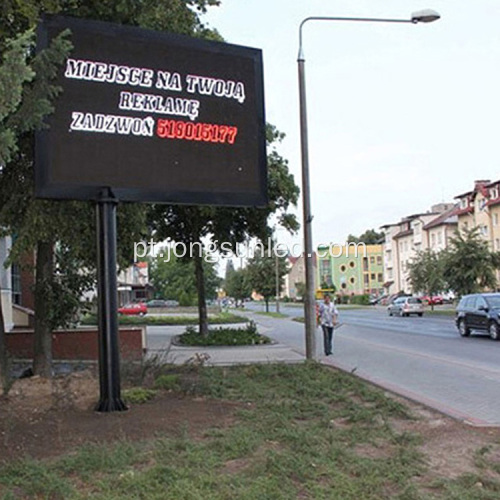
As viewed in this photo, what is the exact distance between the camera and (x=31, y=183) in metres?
10.6

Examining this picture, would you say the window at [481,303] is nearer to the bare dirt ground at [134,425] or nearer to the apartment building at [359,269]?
the bare dirt ground at [134,425]

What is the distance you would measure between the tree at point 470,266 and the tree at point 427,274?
32.2 ft

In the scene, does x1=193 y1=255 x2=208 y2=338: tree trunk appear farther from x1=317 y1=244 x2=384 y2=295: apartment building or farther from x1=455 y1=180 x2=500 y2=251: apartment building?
x1=317 y1=244 x2=384 y2=295: apartment building

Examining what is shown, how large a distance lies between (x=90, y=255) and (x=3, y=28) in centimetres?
394

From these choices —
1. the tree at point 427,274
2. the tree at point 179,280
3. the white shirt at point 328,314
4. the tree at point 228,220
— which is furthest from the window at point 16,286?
the tree at point 427,274

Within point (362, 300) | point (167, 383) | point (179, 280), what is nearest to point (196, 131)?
point (167, 383)

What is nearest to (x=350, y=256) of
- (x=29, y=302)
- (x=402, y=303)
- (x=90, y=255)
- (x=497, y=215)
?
(x=497, y=215)

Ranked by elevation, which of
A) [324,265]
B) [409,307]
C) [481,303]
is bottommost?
[409,307]

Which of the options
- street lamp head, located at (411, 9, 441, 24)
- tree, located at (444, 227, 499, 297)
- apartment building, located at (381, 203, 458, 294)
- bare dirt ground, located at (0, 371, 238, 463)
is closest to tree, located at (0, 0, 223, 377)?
bare dirt ground, located at (0, 371, 238, 463)

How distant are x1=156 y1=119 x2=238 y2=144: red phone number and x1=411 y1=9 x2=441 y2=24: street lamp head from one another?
5.97 metres

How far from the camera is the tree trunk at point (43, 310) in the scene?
12.0 metres

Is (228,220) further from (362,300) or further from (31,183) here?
(362,300)

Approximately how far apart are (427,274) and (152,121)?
50178 millimetres

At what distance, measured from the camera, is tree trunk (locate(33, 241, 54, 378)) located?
12000 mm
